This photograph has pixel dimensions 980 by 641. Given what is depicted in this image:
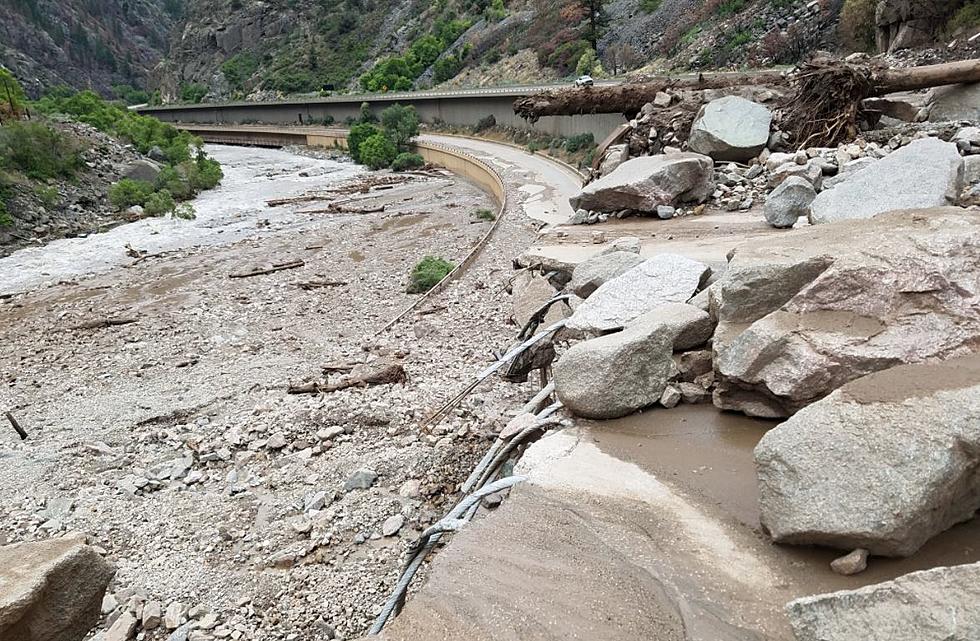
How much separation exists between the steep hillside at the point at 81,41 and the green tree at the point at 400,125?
94.2 metres

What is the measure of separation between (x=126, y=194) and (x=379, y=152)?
14.7 m

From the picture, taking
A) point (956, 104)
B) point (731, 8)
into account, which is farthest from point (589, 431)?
point (731, 8)

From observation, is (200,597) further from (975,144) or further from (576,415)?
(975,144)

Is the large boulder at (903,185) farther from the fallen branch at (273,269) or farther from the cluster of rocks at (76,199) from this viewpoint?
the cluster of rocks at (76,199)

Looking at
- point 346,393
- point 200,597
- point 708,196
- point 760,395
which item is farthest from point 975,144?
point 200,597

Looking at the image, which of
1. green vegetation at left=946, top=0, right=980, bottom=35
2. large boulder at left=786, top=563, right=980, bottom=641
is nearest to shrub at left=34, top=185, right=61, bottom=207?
large boulder at left=786, top=563, right=980, bottom=641

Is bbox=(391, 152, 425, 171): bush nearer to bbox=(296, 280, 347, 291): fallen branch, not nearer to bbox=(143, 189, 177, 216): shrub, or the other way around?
bbox=(143, 189, 177, 216): shrub

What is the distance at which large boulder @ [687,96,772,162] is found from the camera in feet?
40.1

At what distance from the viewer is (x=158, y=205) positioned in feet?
86.5

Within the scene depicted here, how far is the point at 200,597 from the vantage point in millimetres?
5207

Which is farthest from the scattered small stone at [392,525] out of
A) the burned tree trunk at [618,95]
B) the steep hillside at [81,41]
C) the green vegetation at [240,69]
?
the steep hillside at [81,41]

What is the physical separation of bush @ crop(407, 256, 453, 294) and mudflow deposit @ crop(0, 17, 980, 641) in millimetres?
218

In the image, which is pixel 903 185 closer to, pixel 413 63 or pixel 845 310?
pixel 845 310

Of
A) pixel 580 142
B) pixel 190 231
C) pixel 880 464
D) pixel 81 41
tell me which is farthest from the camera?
pixel 81 41
